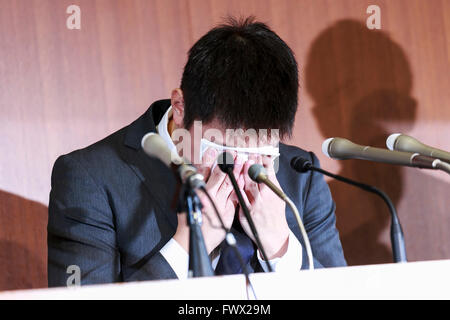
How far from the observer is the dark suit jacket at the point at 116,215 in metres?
1.43

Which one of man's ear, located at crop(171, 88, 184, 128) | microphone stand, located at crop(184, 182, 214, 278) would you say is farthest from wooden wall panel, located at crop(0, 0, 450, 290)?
microphone stand, located at crop(184, 182, 214, 278)

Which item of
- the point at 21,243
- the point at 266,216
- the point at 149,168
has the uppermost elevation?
the point at 149,168

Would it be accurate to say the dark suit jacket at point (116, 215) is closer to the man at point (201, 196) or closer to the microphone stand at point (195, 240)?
the man at point (201, 196)

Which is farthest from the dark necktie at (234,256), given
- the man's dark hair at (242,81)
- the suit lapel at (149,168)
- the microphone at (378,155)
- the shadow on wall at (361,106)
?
the shadow on wall at (361,106)

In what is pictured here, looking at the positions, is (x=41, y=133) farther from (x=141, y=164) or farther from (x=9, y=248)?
(x=141, y=164)

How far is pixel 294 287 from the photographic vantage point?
896 millimetres

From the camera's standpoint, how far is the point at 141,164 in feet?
5.24

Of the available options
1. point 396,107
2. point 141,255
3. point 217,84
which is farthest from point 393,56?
point 141,255

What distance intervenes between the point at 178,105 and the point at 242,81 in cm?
20

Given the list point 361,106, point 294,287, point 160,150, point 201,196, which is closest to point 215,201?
point 201,196

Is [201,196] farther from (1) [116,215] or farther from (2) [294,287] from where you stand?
(2) [294,287]

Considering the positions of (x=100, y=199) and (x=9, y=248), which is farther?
(x=9, y=248)

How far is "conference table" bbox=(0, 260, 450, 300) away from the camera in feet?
2.82
